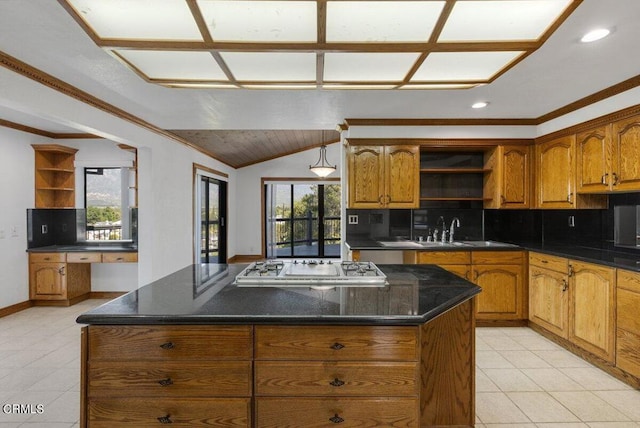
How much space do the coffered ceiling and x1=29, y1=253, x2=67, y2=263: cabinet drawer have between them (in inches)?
83.4

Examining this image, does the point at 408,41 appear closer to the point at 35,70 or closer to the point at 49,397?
the point at 35,70

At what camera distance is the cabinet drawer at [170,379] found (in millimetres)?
1445

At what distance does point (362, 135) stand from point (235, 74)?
7.28ft

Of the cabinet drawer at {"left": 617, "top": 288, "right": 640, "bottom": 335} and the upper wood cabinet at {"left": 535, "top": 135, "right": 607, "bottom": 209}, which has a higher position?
the upper wood cabinet at {"left": 535, "top": 135, "right": 607, "bottom": 209}

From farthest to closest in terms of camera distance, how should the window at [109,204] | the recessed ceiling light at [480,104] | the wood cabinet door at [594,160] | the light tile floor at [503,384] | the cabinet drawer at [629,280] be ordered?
the window at [109,204] < the recessed ceiling light at [480,104] < the wood cabinet door at [594,160] < the cabinet drawer at [629,280] < the light tile floor at [503,384]

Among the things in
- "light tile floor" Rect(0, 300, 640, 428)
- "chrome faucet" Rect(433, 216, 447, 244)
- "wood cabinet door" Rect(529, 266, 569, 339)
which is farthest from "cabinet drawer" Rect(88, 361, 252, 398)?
"chrome faucet" Rect(433, 216, 447, 244)

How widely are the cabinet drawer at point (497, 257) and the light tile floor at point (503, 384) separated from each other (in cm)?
73

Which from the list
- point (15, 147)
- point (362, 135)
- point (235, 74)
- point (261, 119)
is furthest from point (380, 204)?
point (15, 147)

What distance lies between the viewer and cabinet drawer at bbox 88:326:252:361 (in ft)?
4.75

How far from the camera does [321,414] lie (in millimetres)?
1451

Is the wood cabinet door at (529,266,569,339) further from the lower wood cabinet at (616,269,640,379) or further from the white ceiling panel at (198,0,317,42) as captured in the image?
the white ceiling panel at (198,0,317,42)

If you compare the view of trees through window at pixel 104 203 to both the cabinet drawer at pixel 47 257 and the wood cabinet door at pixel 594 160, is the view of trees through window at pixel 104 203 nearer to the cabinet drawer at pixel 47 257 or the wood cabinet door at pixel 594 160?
the cabinet drawer at pixel 47 257

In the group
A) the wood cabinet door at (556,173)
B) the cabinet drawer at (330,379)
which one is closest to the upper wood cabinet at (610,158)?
the wood cabinet door at (556,173)

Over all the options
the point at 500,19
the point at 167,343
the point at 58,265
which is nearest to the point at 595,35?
the point at 500,19
